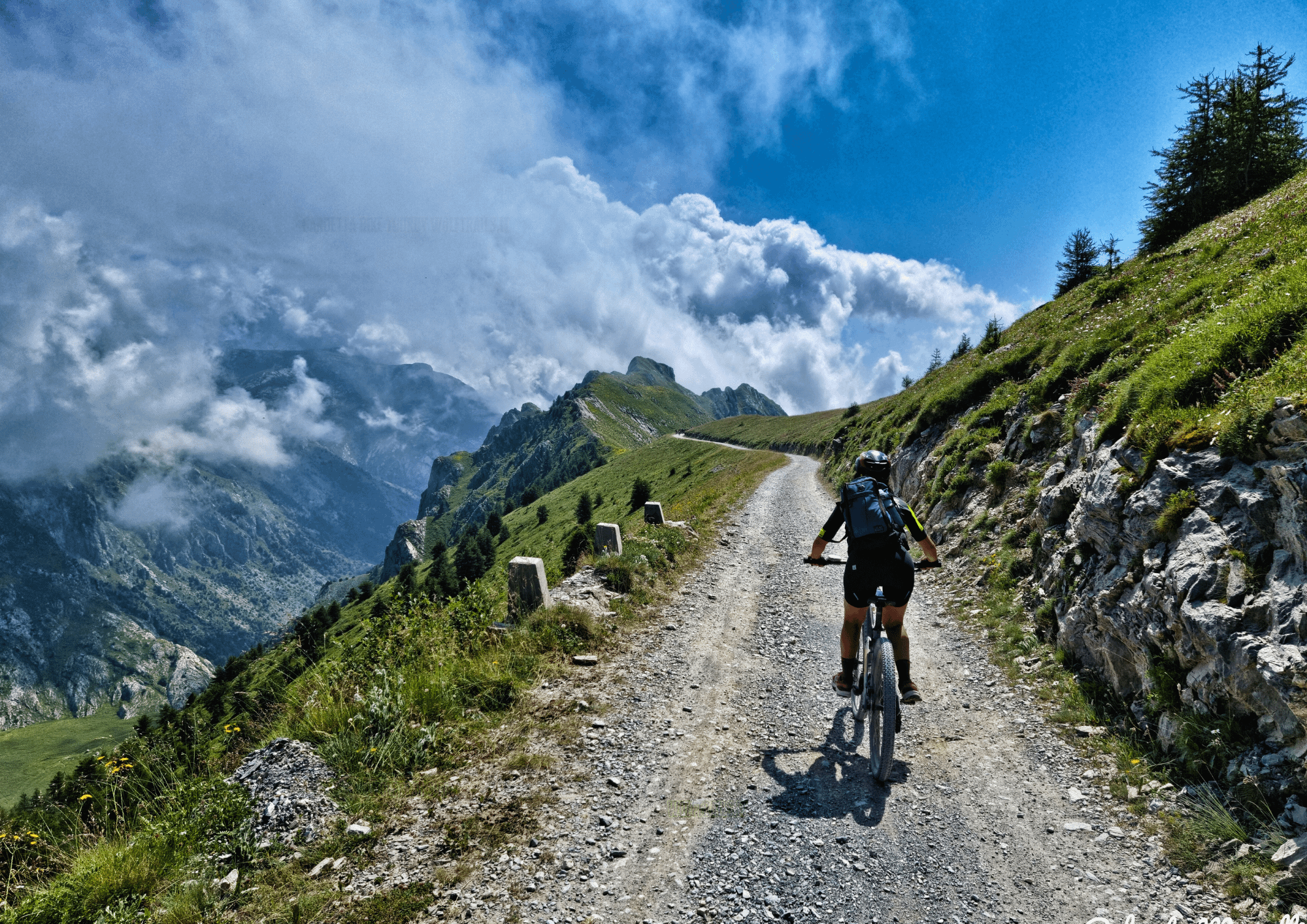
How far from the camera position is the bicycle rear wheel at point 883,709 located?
6348mm

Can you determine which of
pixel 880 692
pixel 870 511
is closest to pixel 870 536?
pixel 870 511

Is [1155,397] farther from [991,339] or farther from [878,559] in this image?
[991,339]

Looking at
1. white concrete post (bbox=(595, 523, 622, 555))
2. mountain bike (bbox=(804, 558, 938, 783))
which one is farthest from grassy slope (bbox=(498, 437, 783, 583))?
mountain bike (bbox=(804, 558, 938, 783))

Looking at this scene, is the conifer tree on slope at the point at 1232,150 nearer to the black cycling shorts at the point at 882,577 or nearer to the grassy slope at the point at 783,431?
the grassy slope at the point at 783,431

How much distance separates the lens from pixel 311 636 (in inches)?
376

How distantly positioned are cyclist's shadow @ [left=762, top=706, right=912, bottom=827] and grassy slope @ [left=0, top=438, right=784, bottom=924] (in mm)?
2991

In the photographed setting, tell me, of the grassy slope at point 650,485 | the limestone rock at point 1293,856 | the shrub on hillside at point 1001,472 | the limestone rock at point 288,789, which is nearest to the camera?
the limestone rock at point 1293,856

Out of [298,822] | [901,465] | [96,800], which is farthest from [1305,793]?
[901,465]

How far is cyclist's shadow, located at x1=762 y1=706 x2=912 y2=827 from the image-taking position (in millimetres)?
6059

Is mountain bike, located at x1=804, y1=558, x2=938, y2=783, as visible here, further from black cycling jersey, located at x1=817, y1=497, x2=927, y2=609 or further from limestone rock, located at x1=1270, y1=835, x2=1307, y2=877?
limestone rock, located at x1=1270, y1=835, x2=1307, y2=877

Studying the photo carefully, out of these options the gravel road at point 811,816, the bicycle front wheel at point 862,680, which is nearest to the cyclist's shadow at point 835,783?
the gravel road at point 811,816

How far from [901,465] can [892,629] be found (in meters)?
19.1

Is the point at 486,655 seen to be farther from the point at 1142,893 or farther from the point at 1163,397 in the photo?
the point at 1163,397

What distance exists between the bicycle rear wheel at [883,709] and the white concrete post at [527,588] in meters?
6.44
